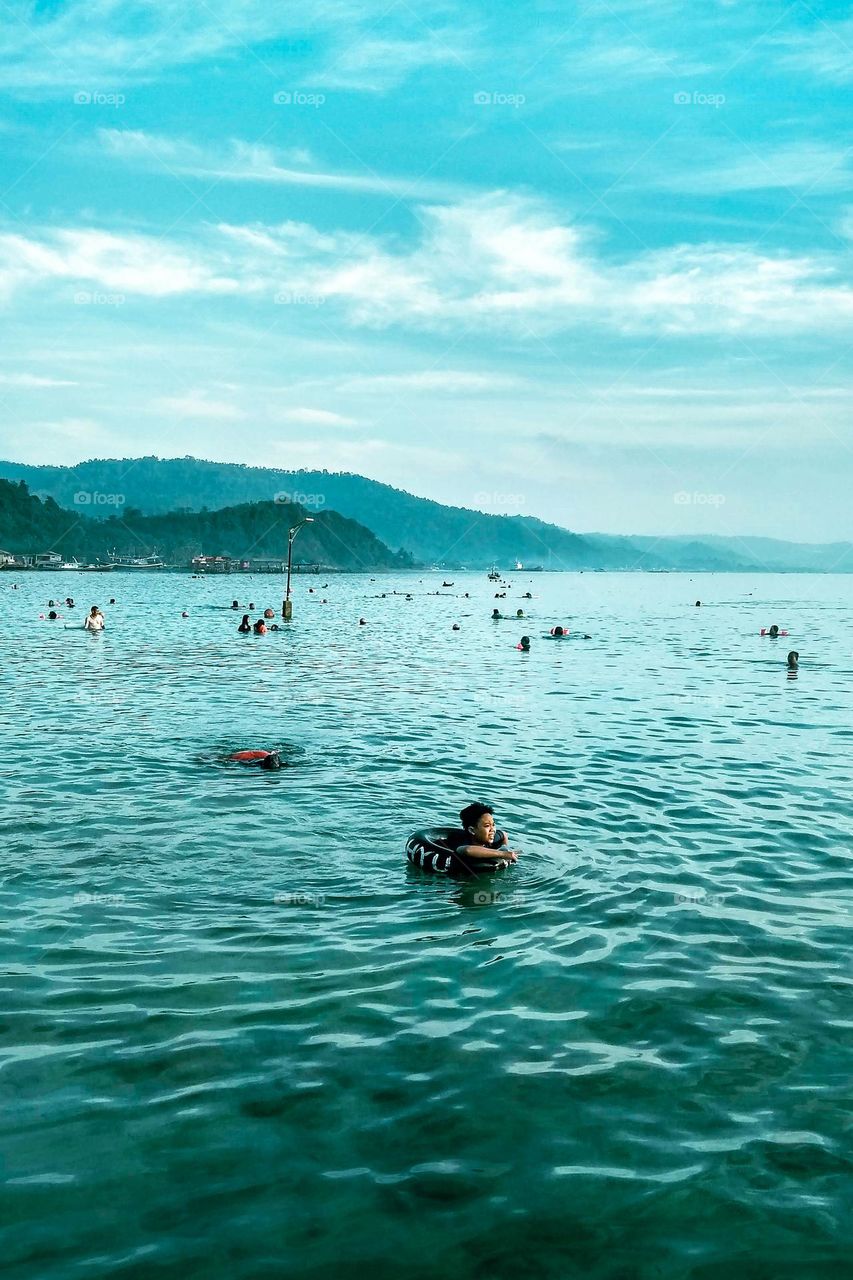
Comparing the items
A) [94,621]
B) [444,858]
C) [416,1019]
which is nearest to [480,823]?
[444,858]

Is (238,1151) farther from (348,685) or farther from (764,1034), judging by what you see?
(348,685)

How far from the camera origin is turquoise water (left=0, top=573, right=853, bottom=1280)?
24.7ft

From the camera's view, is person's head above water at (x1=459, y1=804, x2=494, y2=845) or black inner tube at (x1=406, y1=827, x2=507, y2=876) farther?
person's head above water at (x1=459, y1=804, x2=494, y2=845)

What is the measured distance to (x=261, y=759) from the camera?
23.5 m

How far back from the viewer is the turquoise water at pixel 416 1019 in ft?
24.7

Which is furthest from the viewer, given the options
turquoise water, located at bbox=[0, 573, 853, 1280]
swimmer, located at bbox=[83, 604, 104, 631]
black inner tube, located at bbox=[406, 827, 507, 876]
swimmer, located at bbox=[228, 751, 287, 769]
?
swimmer, located at bbox=[83, 604, 104, 631]

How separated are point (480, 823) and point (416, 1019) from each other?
17.0ft

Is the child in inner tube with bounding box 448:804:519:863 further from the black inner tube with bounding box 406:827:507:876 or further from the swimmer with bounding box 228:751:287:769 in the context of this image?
the swimmer with bounding box 228:751:287:769

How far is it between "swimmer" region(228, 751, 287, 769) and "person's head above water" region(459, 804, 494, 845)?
8.39 m

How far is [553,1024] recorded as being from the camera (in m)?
10.8

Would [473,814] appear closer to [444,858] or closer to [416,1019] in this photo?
[444,858]

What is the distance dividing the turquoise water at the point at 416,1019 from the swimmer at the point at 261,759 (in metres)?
0.43

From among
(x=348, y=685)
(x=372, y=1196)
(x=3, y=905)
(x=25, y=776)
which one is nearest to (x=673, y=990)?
(x=372, y=1196)

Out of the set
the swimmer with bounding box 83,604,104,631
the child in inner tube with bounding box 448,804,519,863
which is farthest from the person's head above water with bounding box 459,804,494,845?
the swimmer with bounding box 83,604,104,631
